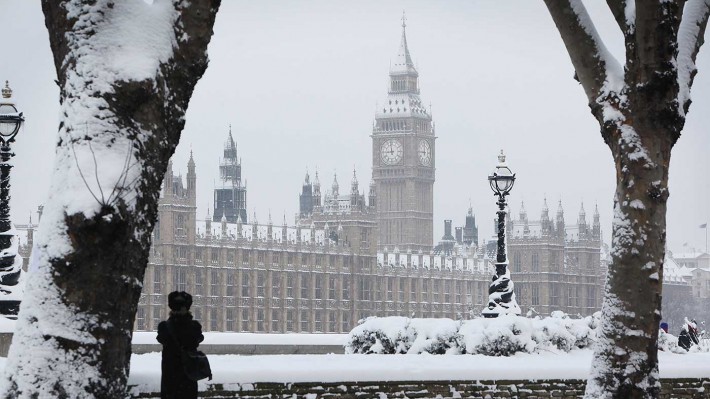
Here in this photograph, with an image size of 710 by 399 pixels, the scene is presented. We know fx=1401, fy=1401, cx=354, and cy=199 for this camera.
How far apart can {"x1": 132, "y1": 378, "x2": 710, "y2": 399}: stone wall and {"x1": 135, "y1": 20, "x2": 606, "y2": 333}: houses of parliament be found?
78.0 meters

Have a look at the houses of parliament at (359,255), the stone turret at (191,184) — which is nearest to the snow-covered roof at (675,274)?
the houses of parliament at (359,255)

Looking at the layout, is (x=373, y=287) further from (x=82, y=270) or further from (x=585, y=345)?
(x=82, y=270)

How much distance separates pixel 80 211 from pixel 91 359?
2.00 ft

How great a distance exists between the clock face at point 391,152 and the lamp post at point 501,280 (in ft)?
390

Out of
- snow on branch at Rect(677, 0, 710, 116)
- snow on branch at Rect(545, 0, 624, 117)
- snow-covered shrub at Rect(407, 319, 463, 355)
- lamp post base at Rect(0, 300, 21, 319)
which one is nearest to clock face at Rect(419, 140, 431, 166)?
lamp post base at Rect(0, 300, 21, 319)

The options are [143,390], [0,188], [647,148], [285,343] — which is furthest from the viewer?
[285,343]

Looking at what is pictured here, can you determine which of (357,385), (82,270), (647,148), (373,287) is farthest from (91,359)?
(373,287)

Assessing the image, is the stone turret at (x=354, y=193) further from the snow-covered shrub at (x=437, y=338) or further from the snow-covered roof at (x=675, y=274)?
the snow-covered shrub at (x=437, y=338)

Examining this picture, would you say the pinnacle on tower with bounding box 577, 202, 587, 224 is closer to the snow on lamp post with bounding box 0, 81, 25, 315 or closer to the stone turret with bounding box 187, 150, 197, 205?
the stone turret with bounding box 187, 150, 197, 205

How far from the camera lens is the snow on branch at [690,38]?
928 centimetres

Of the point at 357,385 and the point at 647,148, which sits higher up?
the point at 647,148

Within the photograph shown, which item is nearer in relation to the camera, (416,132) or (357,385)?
(357,385)

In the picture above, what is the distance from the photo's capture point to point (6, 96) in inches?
698

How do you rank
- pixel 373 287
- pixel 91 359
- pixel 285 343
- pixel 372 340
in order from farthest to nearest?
pixel 373 287, pixel 285 343, pixel 372 340, pixel 91 359
